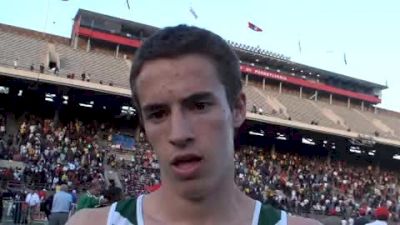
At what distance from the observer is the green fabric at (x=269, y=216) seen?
1729 millimetres

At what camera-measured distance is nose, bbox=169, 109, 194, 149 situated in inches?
58.8

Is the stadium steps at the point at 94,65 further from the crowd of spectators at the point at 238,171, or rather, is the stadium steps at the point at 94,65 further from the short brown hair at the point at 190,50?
the short brown hair at the point at 190,50

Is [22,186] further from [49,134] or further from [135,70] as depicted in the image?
[135,70]

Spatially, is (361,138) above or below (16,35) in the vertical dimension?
below

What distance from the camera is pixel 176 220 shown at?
171 centimetres

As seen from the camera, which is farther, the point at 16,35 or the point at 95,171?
the point at 16,35

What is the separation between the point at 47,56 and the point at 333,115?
21.0 m

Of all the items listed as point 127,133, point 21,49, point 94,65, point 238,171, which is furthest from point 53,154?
point 94,65

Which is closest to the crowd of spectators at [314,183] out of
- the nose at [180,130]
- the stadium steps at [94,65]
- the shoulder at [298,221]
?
the stadium steps at [94,65]

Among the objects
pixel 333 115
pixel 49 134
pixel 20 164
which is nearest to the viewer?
pixel 20 164

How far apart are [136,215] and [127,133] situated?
31027mm

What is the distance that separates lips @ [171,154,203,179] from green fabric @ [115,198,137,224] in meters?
0.31

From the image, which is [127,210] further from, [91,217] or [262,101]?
[262,101]

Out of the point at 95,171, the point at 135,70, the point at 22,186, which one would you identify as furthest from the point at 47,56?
the point at 135,70
